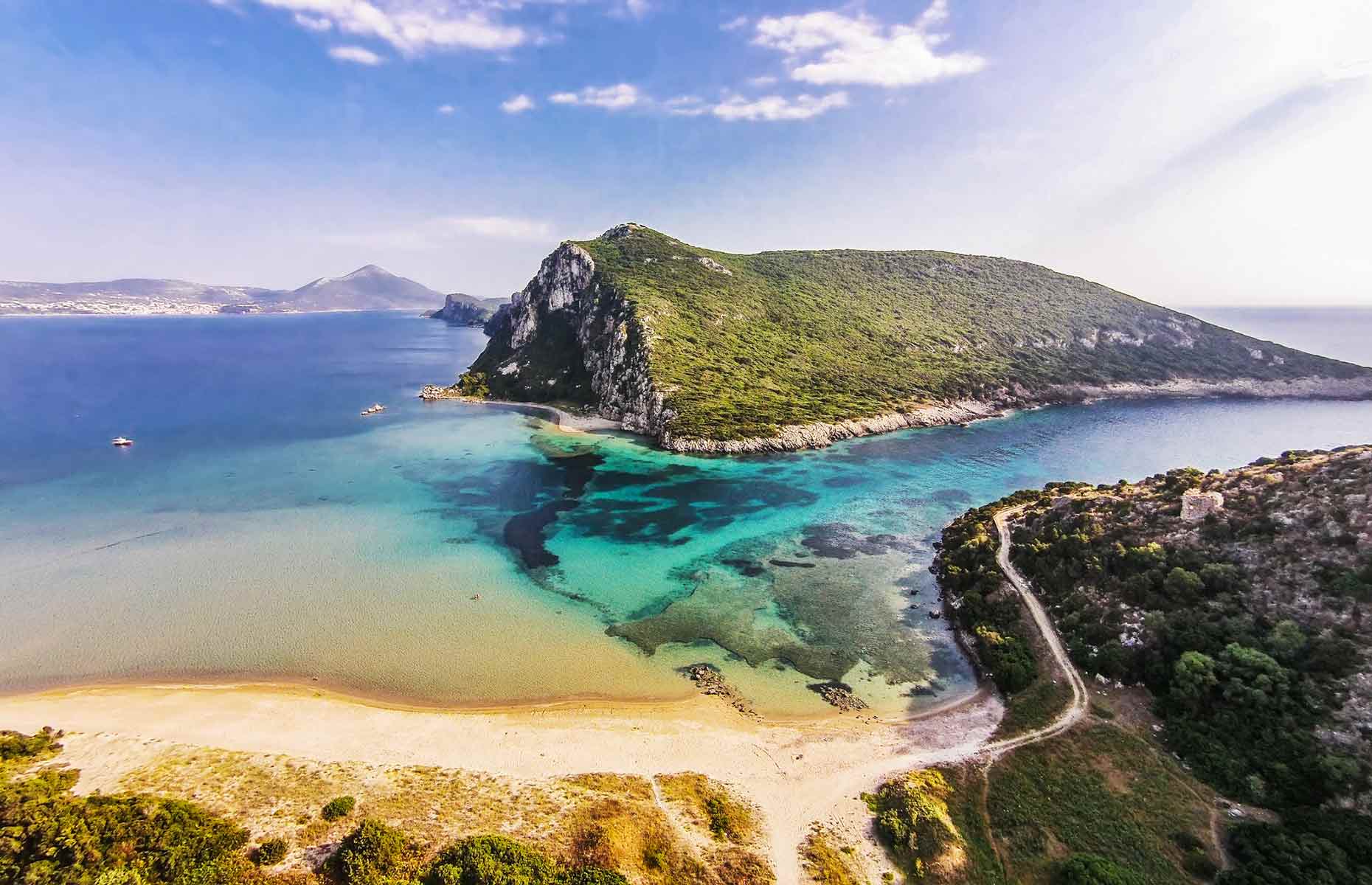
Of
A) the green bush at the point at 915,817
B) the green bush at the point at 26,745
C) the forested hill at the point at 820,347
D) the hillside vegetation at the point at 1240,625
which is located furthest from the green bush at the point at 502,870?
the forested hill at the point at 820,347

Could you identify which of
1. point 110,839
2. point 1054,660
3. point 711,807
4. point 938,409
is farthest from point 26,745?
point 938,409

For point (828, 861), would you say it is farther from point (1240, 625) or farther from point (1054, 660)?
point (1240, 625)

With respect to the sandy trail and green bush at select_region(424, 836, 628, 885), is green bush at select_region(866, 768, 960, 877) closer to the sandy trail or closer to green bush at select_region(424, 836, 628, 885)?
the sandy trail

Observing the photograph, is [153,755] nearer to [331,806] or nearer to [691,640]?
[331,806]

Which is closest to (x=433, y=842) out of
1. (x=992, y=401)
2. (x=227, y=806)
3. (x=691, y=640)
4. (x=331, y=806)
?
(x=331, y=806)

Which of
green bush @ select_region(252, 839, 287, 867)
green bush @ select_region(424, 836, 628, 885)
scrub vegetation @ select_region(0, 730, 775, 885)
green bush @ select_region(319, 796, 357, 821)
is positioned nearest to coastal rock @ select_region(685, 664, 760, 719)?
scrub vegetation @ select_region(0, 730, 775, 885)

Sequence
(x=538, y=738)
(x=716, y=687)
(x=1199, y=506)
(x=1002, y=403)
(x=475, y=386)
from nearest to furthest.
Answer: (x=538, y=738), (x=716, y=687), (x=1199, y=506), (x=1002, y=403), (x=475, y=386)
